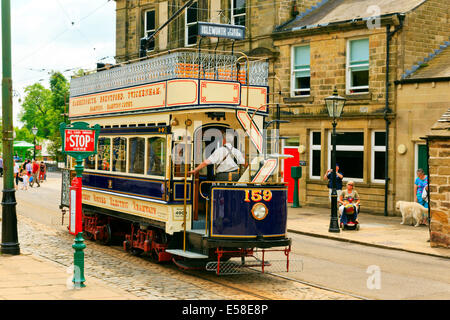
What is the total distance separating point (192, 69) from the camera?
486 inches

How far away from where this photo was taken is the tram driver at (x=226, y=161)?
11766 millimetres

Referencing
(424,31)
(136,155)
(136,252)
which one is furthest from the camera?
(424,31)

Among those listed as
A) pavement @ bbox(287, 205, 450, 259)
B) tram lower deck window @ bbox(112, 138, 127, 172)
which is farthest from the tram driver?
pavement @ bbox(287, 205, 450, 259)

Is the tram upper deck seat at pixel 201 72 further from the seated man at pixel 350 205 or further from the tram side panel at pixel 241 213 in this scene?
the seated man at pixel 350 205

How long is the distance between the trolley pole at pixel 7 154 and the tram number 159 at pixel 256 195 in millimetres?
5310

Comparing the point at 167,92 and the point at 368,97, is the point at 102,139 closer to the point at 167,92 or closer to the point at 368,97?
the point at 167,92

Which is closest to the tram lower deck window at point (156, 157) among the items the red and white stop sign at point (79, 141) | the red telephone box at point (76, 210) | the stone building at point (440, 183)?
the red and white stop sign at point (79, 141)

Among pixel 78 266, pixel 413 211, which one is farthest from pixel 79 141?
pixel 413 211

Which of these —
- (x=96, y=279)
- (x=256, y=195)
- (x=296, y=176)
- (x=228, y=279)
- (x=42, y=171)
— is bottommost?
(x=228, y=279)

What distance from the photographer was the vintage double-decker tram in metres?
10.9

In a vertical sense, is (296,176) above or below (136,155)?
Result: below

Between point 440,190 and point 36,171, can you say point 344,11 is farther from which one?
point 36,171

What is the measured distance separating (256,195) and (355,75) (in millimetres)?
14939
